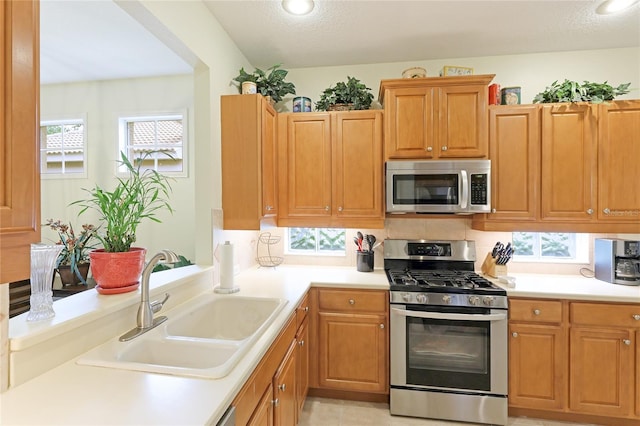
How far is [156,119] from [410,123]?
2.62 meters

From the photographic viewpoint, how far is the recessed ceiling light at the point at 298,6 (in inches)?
75.0

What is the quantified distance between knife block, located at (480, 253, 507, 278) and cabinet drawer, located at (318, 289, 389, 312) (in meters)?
0.92

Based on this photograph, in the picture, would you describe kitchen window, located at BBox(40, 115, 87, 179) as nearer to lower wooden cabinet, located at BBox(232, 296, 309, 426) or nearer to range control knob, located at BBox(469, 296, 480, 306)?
lower wooden cabinet, located at BBox(232, 296, 309, 426)

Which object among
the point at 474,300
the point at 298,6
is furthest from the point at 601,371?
the point at 298,6

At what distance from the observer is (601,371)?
1976 millimetres

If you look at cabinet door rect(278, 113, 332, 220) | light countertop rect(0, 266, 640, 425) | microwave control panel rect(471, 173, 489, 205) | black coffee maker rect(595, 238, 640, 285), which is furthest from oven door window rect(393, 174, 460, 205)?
light countertop rect(0, 266, 640, 425)

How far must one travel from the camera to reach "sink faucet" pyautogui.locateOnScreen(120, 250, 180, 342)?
1245 mm

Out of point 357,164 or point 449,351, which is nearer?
point 449,351

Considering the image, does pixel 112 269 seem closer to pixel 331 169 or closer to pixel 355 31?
pixel 331 169

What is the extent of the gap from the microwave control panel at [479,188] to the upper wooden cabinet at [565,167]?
0.49 feet

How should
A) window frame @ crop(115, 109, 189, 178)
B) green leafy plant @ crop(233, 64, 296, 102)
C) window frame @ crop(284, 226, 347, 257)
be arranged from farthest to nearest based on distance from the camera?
1. window frame @ crop(115, 109, 189, 178)
2. window frame @ crop(284, 226, 347, 257)
3. green leafy plant @ crop(233, 64, 296, 102)

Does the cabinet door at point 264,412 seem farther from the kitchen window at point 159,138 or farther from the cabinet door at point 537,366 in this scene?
the kitchen window at point 159,138

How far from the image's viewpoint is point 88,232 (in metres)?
2.11

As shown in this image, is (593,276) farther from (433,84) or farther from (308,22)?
(308,22)
